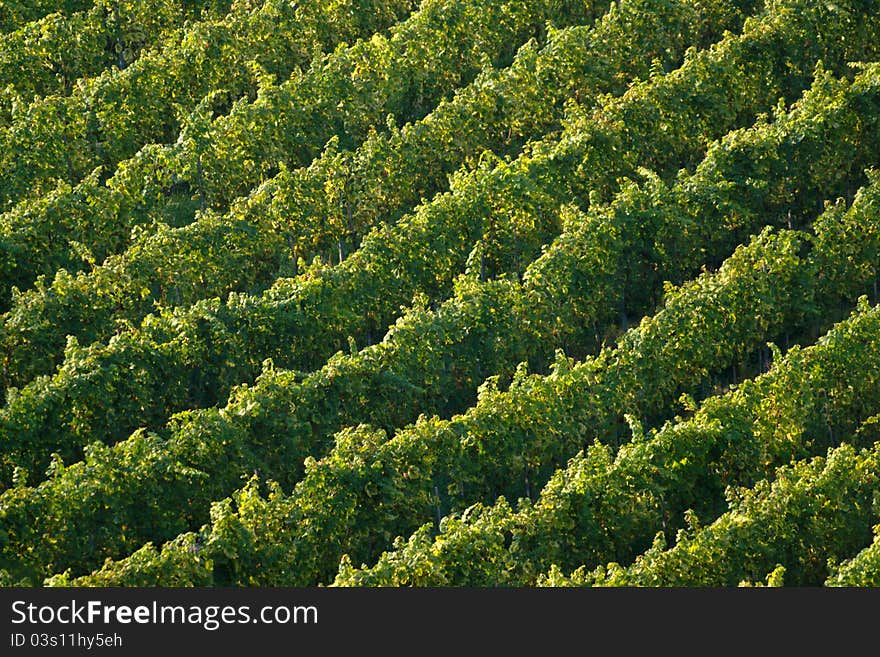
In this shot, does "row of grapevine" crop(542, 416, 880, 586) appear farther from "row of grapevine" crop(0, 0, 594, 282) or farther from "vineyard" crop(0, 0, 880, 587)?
"row of grapevine" crop(0, 0, 594, 282)

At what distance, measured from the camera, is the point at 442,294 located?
1336 inches

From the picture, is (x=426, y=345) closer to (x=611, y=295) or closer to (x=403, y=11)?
(x=611, y=295)

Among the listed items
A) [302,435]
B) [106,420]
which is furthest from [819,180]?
[106,420]

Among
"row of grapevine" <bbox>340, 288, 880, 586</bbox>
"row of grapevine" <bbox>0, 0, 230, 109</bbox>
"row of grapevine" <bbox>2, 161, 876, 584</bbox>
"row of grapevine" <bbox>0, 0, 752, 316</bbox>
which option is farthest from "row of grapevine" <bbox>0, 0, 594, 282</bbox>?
"row of grapevine" <bbox>340, 288, 880, 586</bbox>

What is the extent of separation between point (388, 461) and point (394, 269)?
623cm

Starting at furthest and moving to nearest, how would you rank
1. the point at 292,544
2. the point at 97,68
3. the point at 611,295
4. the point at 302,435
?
the point at 97,68, the point at 611,295, the point at 302,435, the point at 292,544

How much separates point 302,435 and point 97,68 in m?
16.1

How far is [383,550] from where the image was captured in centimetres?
2819

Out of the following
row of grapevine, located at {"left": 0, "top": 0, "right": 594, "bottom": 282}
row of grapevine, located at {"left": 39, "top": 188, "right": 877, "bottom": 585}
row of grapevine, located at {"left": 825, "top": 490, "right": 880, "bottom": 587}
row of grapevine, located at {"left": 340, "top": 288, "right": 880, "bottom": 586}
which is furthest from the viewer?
row of grapevine, located at {"left": 0, "top": 0, "right": 594, "bottom": 282}

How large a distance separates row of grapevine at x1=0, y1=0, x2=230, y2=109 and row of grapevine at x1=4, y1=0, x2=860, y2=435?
10985 mm

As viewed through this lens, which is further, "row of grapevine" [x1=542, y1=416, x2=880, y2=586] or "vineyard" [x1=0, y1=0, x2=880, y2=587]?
"vineyard" [x1=0, y1=0, x2=880, y2=587]

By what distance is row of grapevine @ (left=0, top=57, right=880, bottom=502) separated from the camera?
29.5 metres

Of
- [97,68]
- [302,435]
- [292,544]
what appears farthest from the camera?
[97,68]

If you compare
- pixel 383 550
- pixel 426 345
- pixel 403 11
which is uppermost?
pixel 403 11
